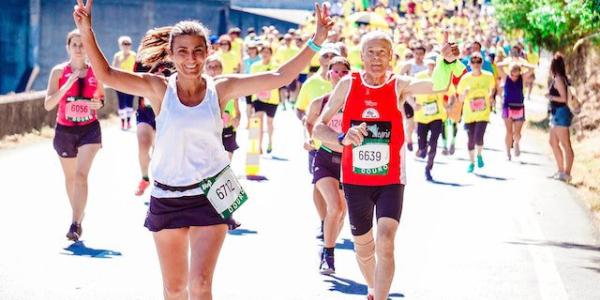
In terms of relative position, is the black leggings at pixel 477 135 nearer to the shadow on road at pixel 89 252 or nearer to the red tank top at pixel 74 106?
the red tank top at pixel 74 106

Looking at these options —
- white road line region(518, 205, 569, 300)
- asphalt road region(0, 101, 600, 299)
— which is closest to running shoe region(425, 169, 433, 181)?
asphalt road region(0, 101, 600, 299)

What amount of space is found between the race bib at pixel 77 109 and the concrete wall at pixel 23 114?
9.67m

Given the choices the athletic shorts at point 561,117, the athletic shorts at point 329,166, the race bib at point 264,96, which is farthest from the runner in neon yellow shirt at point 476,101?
the athletic shorts at point 329,166

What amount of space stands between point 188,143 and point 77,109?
15.3 ft

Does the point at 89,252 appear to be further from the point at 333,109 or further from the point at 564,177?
the point at 564,177

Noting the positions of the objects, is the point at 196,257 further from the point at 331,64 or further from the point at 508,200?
the point at 508,200

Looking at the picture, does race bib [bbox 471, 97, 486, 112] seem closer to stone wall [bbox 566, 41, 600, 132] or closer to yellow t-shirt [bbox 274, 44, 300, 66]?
stone wall [bbox 566, 41, 600, 132]

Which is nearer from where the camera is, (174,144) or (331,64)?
(174,144)

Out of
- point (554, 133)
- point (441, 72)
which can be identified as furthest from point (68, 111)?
point (554, 133)

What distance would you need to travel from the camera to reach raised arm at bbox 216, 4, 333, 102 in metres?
6.39

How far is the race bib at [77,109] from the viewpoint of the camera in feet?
35.2

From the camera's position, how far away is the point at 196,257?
246 inches

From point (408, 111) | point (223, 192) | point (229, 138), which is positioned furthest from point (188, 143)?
point (408, 111)

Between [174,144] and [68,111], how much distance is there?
466 cm
